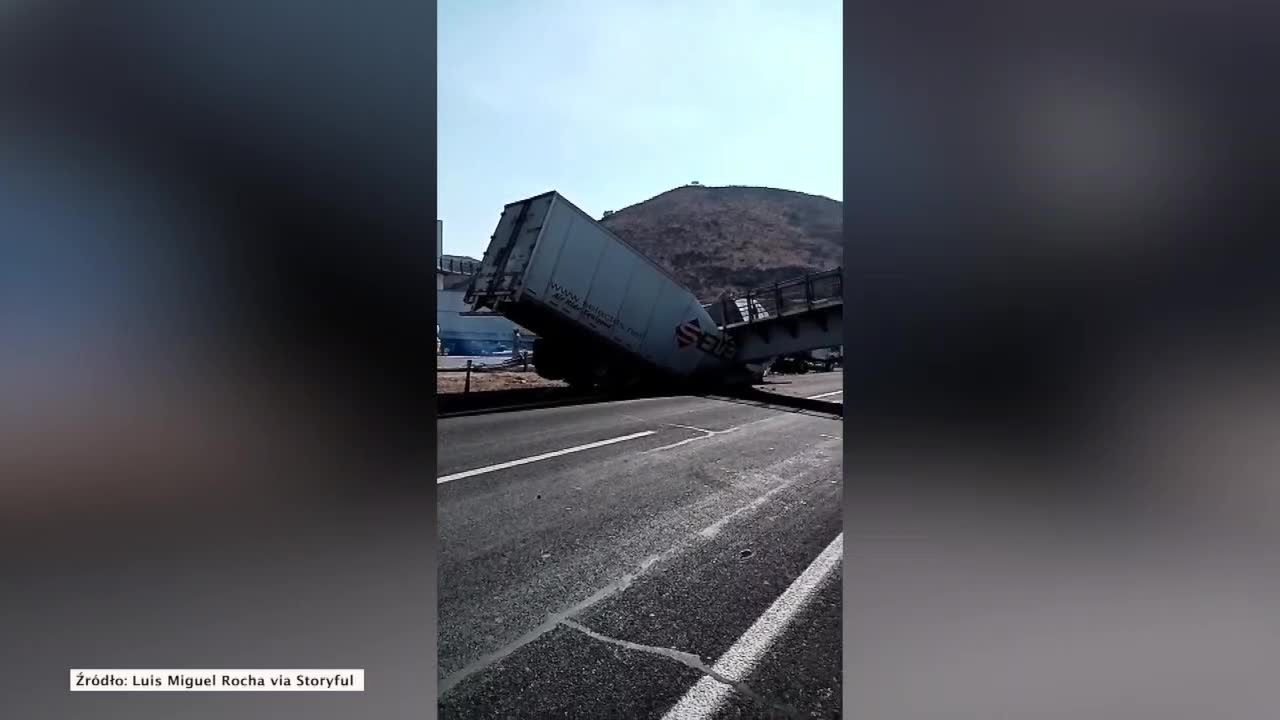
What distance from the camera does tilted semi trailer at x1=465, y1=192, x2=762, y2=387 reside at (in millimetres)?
7895

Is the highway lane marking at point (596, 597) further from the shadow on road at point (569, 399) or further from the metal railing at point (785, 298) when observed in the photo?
the metal railing at point (785, 298)

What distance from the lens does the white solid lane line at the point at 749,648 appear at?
1552 mm

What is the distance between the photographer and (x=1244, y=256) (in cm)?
119

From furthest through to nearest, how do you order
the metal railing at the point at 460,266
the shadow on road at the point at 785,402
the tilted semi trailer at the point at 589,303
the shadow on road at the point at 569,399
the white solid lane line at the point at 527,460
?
the metal railing at the point at 460,266 < the shadow on road at the point at 785,402 < the tilted semi trailer at the point at 589,303 < the shadow on road at the point at 569,399 < the white solid lane line at the point at 527,460

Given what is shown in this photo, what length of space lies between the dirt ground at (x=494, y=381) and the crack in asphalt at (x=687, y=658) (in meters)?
6.61

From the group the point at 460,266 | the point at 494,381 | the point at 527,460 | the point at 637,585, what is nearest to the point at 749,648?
the point at 637,585

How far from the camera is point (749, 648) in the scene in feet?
6.04

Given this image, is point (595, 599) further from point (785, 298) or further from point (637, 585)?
point (785, 298)

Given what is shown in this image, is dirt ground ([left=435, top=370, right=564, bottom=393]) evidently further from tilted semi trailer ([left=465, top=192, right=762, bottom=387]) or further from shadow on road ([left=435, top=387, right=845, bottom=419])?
tilted semi trailer ([left=465, top=192, right=762, bottom=387])

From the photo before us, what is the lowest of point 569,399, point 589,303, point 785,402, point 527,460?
A: point 527,460

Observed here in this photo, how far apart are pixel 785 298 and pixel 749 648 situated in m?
7.44

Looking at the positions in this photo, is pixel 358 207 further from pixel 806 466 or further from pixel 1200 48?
pixel 806 466

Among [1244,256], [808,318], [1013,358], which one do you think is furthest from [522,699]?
[808,318]

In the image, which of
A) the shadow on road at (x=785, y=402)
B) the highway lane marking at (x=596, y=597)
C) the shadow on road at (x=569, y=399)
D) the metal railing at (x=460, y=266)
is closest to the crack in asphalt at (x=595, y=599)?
the highway lane marking at (x=596, y=597)
